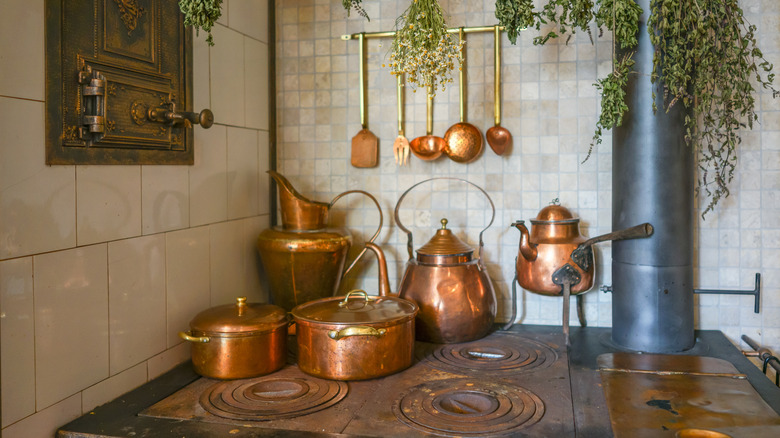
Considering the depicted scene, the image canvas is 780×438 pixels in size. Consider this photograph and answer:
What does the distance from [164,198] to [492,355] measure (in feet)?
3.24

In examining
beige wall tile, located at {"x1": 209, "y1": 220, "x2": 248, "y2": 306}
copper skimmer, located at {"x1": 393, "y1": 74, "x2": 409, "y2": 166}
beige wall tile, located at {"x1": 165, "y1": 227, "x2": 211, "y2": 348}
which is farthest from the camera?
copper skimmer, located at {"x1": 393, "y1": 74, "x2": 409, "y2": 166}

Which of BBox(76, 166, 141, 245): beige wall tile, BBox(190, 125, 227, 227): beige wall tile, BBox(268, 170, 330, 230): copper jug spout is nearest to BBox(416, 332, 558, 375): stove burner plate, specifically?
BBox(268, 170, 330, 230): copper jug spout

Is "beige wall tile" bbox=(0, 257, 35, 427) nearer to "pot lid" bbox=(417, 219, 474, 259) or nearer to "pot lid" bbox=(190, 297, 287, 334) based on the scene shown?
"pot lid" bbox=(190, 297, 287, 334)

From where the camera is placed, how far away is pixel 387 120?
85.7 inches

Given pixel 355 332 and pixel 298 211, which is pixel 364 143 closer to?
pixel 298 211

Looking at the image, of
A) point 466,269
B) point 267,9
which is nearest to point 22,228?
point 466,269

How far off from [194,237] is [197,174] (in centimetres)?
18

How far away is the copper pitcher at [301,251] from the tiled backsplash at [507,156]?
0.24 m

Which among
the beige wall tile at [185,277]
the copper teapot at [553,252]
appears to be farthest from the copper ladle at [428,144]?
the beige wall tile at [185,277]

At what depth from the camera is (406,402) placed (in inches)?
55.2

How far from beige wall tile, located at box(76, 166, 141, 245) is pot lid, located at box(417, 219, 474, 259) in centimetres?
80

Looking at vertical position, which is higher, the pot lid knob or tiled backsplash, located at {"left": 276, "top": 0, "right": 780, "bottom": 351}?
tiled backsplash, located at {"left": 276, "top": 0, "right": 780, "bottom": 351}

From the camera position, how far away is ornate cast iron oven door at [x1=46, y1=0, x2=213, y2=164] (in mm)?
1291

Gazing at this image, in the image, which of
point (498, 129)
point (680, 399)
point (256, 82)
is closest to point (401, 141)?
point (498, 129)
